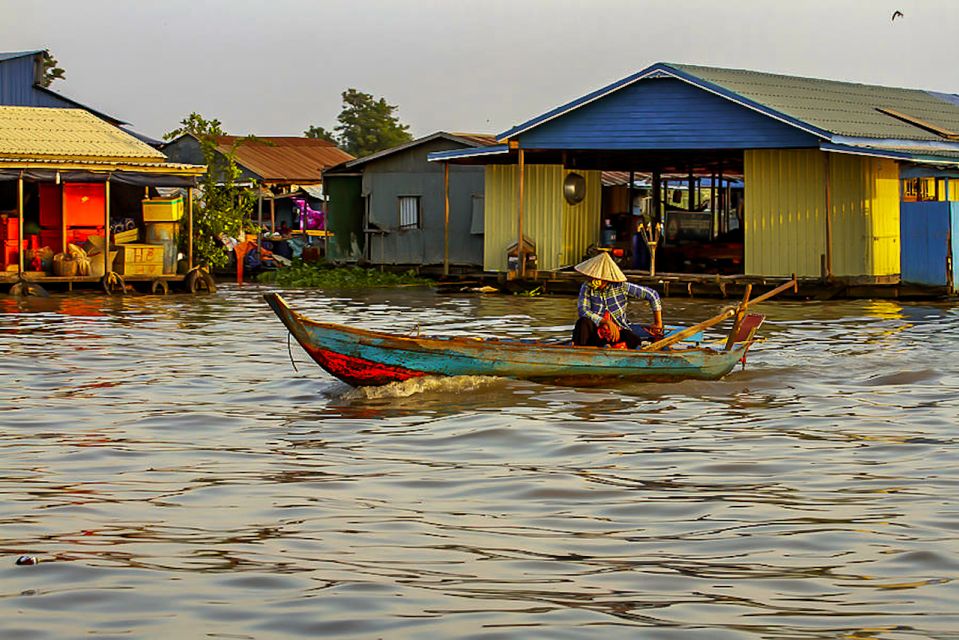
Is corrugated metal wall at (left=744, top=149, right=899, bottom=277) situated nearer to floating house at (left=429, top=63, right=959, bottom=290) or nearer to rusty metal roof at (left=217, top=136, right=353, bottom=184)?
floating house at (left=429, top=63, right=959, bottom=290)

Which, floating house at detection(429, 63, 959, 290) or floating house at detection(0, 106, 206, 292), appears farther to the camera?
floating house at detection(0, 106, 206, 292)

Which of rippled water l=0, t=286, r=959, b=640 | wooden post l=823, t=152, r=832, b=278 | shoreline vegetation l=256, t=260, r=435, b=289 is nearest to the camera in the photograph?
rippled water l=0, t=286, r=959, b=640

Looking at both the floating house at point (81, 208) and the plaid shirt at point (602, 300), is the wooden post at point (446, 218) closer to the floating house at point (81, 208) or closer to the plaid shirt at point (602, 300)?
the floating house at point (81, 208)

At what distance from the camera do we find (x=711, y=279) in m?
27.4

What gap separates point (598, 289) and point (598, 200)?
17.0 meters

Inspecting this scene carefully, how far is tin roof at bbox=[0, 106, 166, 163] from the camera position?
91.6ft

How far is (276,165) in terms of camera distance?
43125 mm

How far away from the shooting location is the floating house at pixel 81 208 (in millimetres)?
27703

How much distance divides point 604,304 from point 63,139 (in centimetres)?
1759

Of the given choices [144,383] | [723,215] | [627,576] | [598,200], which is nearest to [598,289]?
[144,383]

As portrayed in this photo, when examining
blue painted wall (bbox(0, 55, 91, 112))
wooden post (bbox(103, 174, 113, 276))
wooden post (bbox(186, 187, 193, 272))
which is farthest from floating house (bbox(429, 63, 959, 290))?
blue painted wall (bbox(0, 55, 91, 112))

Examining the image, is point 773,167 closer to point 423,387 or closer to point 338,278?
point 338,278

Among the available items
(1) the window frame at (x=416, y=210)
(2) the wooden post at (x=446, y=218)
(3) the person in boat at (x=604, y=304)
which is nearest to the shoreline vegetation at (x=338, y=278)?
(2) the wooden post at (x=446, y=218)

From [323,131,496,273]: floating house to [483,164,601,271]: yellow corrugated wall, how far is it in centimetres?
162
